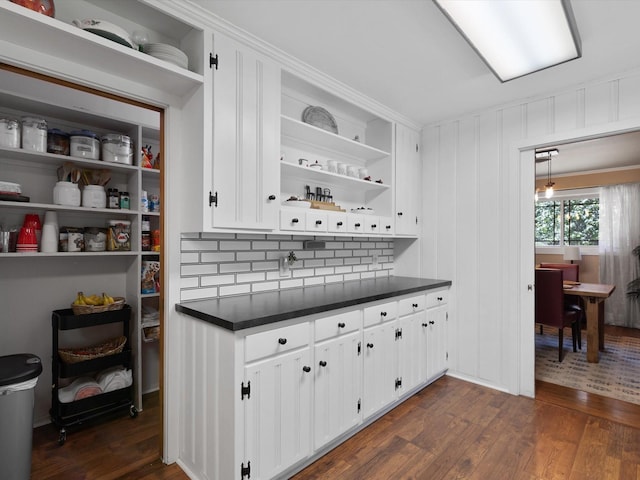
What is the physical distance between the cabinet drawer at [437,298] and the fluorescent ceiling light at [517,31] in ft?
5.92

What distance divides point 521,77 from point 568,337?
13.2ft

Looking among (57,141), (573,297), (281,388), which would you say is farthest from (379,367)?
(573,297)

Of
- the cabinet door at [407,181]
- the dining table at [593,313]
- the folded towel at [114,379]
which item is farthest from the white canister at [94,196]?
the dining table at [593,313]

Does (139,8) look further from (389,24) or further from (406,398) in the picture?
(406,398)

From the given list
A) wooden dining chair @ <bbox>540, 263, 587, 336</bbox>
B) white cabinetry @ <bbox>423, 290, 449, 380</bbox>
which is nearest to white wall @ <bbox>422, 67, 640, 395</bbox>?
white cabinetry @ <bbox>423, 290, 449, 380</bbox>

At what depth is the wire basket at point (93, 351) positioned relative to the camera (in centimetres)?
224

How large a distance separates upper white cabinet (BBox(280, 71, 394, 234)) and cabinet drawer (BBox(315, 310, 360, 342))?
1.04 m

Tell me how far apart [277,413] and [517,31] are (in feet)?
8.03

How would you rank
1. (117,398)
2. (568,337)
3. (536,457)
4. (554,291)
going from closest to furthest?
(536,457) → (117,398) → (554,291) → (568,337)

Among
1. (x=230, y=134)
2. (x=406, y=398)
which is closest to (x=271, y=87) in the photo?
(x=230, y=134)

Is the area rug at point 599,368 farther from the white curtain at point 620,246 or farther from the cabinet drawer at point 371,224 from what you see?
the cabinet drawer at point 371,224

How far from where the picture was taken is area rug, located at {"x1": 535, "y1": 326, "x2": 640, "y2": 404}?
10.1ft

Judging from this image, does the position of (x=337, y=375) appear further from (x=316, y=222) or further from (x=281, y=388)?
(x=316, y=222)

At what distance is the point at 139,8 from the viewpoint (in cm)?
174
